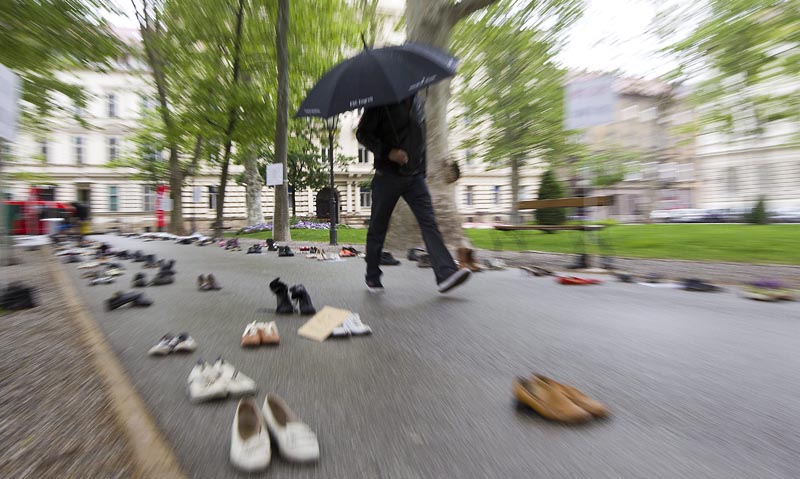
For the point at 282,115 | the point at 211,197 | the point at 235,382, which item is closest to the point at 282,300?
the point at 235,382

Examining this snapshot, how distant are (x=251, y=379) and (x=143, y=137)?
30669 mm

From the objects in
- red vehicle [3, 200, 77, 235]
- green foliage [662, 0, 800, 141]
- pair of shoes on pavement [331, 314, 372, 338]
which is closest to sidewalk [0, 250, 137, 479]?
pair of shoes on pavement [331, 314, 372, 338]

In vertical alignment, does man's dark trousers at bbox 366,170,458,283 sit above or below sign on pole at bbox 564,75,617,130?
below

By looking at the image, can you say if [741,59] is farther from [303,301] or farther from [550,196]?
[303,301]

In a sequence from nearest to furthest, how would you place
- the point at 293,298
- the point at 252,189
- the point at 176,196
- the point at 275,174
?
1. the point at 293,298
2. the point at 275,174
3. the point at 176,196
4. the point at 252,189

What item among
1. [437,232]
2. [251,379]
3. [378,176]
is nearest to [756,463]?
[251,379]

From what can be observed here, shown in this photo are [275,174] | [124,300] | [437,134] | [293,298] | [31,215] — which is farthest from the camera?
[31,215]

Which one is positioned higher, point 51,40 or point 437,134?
point 51,40

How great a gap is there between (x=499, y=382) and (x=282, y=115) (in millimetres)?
→ 17573

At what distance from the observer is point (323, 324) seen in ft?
11.7

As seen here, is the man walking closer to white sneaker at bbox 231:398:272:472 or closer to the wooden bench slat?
the wooden bench slat

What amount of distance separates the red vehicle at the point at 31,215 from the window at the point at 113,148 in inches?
1110

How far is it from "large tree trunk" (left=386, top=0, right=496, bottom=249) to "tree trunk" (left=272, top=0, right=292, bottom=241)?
26.7 ft

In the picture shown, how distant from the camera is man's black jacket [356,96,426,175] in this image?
486 centimetres
